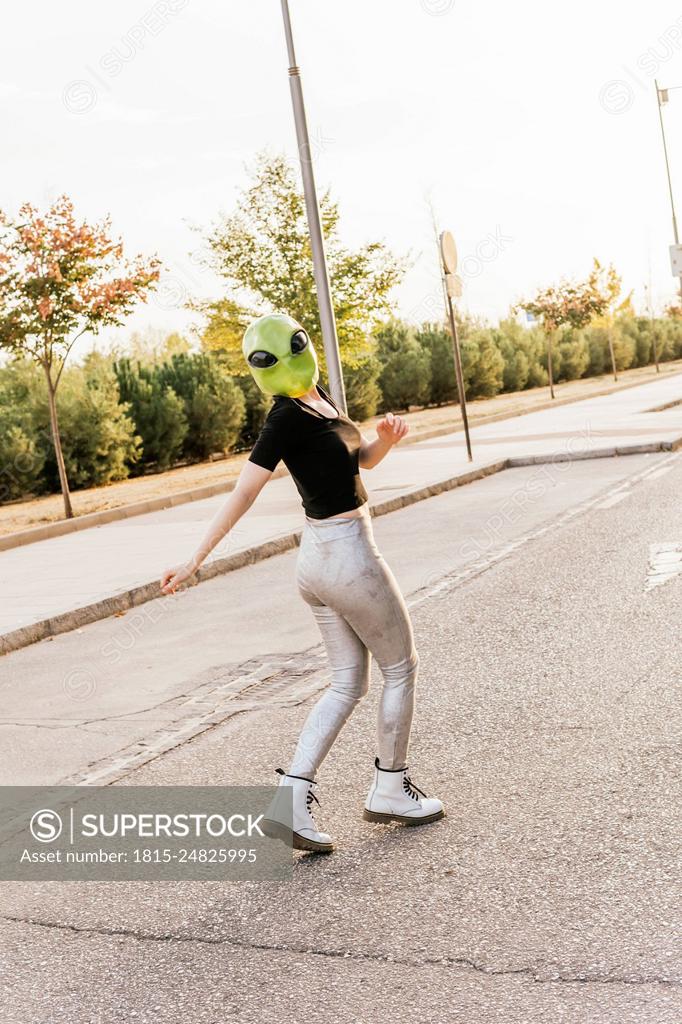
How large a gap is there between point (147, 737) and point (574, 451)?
44.5ft

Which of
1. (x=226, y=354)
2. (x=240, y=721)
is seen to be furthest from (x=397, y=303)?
(x=240, y=721)

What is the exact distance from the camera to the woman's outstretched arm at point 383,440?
14.7 feet

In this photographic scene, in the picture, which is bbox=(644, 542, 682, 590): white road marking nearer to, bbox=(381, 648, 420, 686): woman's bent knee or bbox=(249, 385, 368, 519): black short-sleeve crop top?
bbox=(381, 648, 420, 686): woman's bent knee

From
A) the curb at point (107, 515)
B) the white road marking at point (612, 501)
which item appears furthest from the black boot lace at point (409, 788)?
the curb at point (107, 515)

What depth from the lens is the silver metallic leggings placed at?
439 cm

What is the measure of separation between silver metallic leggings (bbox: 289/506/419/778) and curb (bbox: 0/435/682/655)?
15.6 feet

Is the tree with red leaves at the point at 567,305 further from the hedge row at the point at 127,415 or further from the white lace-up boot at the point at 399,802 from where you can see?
the white lace-up boot at the point at 399,802

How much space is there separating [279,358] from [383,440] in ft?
1.50

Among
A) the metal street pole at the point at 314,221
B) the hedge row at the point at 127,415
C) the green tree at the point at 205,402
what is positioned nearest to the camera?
the metal street pole at the point at 314,221

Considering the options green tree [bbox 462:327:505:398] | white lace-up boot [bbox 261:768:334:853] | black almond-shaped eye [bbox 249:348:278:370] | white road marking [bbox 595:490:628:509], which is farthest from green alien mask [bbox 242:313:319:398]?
green tree [bbox 462:327:505:398]

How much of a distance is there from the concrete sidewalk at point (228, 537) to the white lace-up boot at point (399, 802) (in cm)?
478

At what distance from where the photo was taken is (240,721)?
6180mm

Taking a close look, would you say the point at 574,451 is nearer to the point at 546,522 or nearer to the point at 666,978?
the point at 546,522

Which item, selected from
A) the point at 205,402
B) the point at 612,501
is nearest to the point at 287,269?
the point at 205,402
